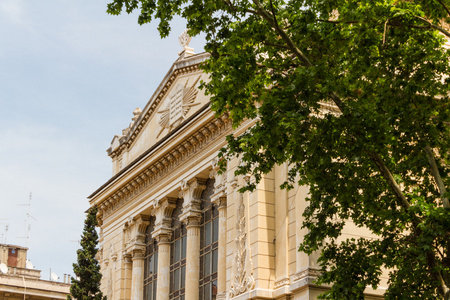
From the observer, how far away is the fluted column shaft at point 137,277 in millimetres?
38812

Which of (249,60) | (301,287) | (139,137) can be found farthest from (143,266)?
(249,60)

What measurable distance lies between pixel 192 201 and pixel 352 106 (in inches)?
651

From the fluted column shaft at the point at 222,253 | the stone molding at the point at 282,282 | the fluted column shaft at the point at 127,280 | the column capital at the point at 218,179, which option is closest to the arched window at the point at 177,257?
the column capital at the point at 218,179

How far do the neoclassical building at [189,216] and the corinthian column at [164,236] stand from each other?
4 centimetres

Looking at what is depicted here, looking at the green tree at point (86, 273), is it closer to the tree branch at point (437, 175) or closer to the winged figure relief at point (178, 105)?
the winged figure relief at point (178, 105)

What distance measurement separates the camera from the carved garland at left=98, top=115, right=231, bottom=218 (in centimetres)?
3353

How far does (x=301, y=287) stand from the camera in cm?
2670

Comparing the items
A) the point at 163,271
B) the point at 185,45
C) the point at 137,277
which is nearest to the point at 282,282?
the point at 163,271

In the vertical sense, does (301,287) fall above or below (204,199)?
below

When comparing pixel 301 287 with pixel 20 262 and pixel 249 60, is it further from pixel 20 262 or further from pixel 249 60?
pixel 20 262

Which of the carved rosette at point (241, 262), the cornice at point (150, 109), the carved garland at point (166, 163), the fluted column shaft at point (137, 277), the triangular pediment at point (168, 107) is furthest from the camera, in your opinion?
the fluted column shaft at point (137, 277)

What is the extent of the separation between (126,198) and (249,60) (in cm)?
2178

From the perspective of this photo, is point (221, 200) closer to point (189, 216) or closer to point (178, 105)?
point (189, 216)

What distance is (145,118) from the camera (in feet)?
135
